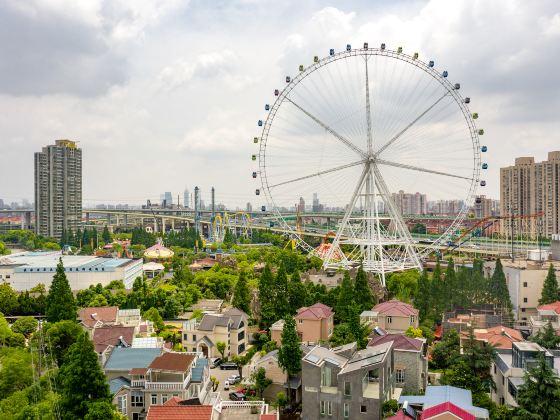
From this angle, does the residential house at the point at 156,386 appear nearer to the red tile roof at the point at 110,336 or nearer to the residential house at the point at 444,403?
the red tile roof at the point at 110,336

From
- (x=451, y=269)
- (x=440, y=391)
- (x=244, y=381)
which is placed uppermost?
(x=451, y=269)

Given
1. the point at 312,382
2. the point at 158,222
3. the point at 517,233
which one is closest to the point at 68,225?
the point at 158,222

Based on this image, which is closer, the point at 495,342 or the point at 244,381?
the point at 495,342

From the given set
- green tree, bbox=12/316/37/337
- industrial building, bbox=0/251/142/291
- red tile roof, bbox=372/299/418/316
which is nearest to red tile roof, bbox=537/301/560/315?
red tile roof, bbox=372/299/418/316

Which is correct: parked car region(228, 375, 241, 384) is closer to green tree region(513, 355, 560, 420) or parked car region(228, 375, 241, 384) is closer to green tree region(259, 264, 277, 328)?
green tree region(259, 264, 277, 328)

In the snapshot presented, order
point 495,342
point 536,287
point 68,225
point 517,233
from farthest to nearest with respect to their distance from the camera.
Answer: point 68,225
point 517,233
point 536,287
point 495,342

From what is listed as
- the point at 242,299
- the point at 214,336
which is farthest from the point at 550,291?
the point at 214,336

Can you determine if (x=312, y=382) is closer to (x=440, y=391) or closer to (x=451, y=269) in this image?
(x=440, y=391)

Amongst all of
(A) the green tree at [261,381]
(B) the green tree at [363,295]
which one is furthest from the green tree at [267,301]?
(A) the green tree at [261,381]
